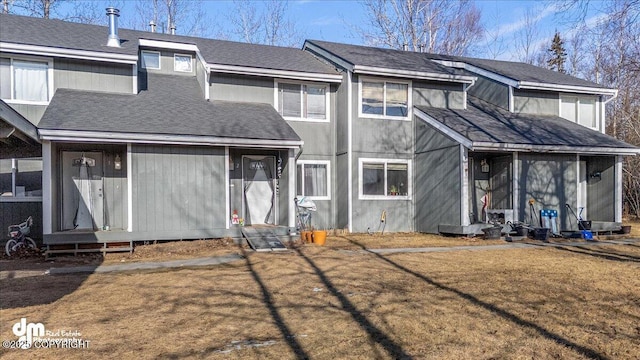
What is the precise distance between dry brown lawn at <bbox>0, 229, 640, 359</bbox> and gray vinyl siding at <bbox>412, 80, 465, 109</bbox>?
24.6 ft

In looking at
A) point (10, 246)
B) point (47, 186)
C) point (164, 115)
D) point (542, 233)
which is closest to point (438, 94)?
point (542, 233)

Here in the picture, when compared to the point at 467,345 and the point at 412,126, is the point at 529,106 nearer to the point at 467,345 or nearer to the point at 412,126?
the point at 412,126

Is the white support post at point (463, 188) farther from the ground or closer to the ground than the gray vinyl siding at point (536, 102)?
closer to the ground

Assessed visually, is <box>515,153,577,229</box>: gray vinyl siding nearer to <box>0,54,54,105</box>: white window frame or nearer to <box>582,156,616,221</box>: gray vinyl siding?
<box>582,156,616,221</box>: gray vinyl siding

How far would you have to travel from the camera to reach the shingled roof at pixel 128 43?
1303cm

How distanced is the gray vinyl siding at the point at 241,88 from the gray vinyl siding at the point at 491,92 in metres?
9.31

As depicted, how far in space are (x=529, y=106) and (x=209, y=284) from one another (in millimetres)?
15466

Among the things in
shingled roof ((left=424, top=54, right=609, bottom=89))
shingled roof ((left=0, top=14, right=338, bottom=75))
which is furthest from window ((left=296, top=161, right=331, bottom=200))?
shingled roof ((left=424, top=54, right=609, bottom=89))

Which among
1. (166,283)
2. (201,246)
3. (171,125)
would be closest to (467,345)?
(166,283)

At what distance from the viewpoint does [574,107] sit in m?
19.1

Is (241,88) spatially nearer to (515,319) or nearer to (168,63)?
(168,63)

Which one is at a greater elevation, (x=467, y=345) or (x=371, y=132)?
(x=371, y=132)

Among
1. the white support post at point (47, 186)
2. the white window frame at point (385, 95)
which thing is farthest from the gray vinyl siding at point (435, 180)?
the white support post at point (47, 186)

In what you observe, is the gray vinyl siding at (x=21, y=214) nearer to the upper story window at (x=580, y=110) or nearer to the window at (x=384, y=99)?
the window at (x=384, y=99)
